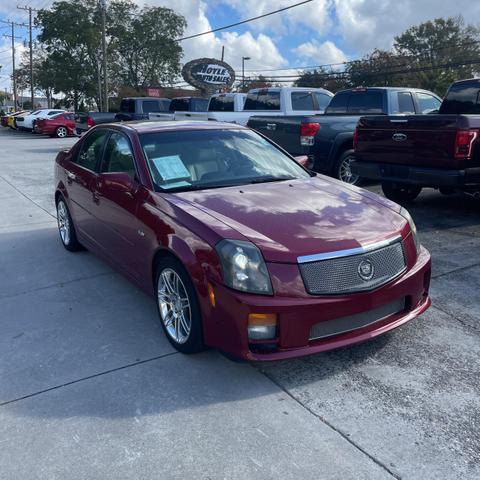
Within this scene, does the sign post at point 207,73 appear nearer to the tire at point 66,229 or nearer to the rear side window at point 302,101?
the rear side window at point 302,101

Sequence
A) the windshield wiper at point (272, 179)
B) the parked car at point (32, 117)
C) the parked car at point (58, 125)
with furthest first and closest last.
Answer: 1. the parked car at point (32, 117)
2. the parked car at point (58, 125)
3. the windshield wiper at point (272, 179)

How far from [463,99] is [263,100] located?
6.13 m

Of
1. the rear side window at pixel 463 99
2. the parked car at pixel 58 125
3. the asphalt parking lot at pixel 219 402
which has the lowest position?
the asphalt parking lot at pixel 219 402

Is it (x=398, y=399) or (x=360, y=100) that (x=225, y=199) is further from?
(x=360, y=100)

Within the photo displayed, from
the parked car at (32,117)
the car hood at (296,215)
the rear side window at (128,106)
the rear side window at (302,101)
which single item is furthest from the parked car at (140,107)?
the car hood at (296,215)

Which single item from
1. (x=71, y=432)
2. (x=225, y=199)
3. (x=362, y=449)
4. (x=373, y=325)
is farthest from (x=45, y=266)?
(x=362, y=449)

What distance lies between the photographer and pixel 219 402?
10.2ft

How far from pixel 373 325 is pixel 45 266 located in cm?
382

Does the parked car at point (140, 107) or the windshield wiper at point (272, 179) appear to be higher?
the parked car at point (140, 107)

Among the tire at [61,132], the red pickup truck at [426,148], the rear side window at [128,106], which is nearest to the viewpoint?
the red pickup truck at [426,148]

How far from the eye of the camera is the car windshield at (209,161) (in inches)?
169

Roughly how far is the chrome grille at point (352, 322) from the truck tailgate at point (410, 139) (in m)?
3.78

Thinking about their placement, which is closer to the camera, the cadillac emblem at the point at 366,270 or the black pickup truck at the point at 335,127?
the cadillac emblem at the point at 366,270

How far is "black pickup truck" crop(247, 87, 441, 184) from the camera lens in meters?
9.32
